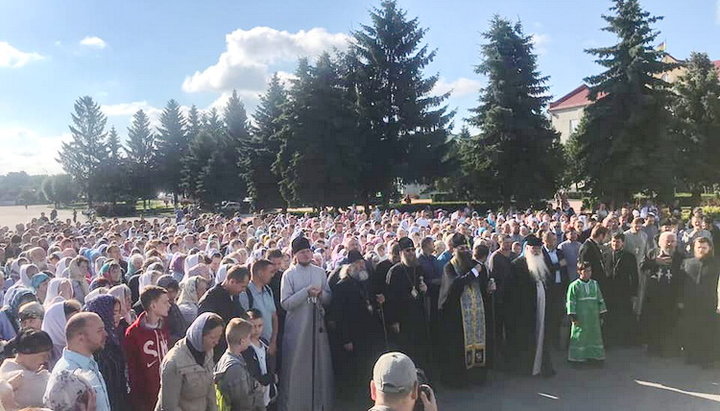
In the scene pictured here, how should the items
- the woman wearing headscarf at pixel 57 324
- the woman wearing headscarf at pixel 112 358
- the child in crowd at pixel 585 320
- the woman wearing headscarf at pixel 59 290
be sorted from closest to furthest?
the woman wearing headscarf at pixel 112 358
the woman wearing headscarf at pixel 57 324
the woman wearing headscarf at pixel 59 290
the child in crowd at pixel 585 320

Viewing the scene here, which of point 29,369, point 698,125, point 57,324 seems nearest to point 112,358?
point 29,369

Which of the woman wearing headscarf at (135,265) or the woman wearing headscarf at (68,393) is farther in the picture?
the woman wearing headscarf at (135,265)

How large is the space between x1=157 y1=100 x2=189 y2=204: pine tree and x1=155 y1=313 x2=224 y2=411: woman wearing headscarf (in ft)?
206

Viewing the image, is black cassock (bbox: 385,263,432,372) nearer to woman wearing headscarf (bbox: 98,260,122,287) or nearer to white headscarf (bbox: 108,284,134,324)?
white headscarf (bbox: 108,284,134,324)

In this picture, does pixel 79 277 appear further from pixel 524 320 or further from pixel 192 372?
pixel 524 320

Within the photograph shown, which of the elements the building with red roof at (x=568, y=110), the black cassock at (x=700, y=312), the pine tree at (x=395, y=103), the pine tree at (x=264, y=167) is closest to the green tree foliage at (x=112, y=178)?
the pine tree at (x=264, y=167)

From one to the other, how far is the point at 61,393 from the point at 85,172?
7252 centimetres

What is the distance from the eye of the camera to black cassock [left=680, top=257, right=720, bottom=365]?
782 cm

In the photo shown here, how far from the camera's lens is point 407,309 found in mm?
7035

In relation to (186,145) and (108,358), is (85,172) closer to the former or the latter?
(186,145)

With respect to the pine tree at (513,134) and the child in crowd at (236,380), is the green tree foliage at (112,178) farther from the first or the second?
the child in crowd at (236,380)

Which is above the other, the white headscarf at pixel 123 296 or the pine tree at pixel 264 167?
the pine tree at pixel 264 167

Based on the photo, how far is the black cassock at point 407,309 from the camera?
22.7 ft

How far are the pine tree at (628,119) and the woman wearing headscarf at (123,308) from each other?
2808 cm
